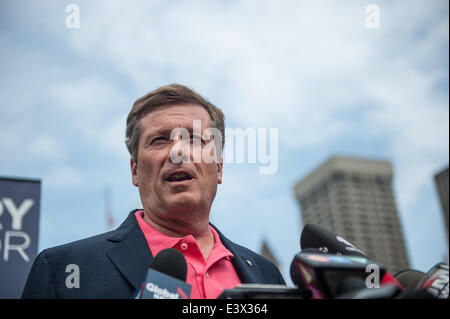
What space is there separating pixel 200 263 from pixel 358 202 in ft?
414

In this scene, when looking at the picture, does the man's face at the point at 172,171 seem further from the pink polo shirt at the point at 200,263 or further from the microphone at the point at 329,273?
the microphone at the point at 329,273

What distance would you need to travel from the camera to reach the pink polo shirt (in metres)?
3.18

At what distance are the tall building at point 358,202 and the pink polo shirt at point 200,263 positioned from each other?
11444 cm

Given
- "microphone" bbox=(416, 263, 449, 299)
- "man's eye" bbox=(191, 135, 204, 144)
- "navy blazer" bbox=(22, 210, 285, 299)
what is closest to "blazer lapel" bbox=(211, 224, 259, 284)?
"navy blazer" bbox=(22, 210, 285, 299)

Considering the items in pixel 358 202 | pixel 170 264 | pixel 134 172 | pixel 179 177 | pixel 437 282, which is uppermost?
pixel 358 202

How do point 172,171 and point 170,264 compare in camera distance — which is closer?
point 170,264

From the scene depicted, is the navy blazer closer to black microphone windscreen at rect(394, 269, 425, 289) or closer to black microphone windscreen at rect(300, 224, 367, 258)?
black microphone windscreen at rect(300, 224, 367, 258)

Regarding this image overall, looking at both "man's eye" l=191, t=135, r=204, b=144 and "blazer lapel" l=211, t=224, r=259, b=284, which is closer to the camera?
"blazer lapel" l=211, t=224, r=259, b=284

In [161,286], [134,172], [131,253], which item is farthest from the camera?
[134,172]

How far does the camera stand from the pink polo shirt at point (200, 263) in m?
3.18

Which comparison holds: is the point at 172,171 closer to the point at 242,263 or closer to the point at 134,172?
the point at 134,172

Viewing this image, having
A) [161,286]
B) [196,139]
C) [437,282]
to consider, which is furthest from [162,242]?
[437,282]

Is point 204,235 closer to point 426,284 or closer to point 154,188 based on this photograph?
point 154,188

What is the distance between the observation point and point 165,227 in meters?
3.62
